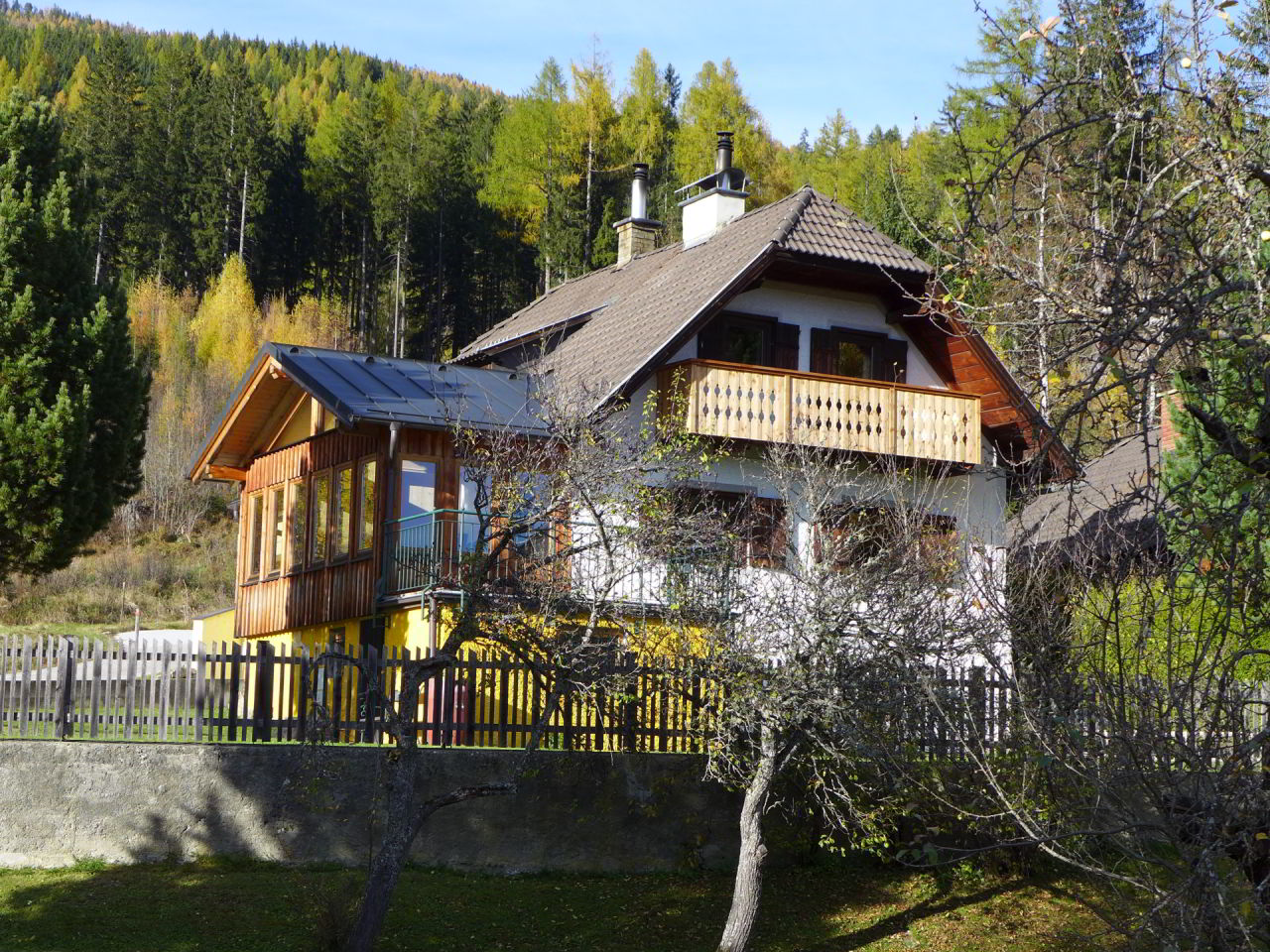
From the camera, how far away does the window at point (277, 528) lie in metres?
24.1

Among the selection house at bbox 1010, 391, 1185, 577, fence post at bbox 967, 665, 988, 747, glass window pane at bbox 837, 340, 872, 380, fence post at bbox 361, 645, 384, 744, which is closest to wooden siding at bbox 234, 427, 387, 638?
fence post at bbox 361, 645, 384, 744

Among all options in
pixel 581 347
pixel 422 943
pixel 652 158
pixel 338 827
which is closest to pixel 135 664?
pixel 338 827

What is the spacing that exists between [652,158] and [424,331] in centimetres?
1150

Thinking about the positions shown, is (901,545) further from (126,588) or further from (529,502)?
(126,588)

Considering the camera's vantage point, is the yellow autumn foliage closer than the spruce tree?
No

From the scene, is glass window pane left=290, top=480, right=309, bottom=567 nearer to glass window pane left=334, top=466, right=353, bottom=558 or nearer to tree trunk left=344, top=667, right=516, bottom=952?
glass window pane left=334, top=466, right=353, bottom=558

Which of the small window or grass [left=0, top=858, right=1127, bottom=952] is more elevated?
the small window

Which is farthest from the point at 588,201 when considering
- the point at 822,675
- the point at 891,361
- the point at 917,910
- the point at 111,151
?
the point at 822,675

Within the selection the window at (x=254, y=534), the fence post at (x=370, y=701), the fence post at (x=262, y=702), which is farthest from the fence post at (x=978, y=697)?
the window at (x=254, y=534)

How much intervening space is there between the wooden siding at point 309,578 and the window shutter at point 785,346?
6.23m

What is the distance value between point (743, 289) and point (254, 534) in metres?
8.83

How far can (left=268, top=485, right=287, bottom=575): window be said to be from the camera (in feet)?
79.0

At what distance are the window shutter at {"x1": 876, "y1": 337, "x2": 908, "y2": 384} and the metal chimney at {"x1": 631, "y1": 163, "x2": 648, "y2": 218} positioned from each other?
837 centimetres

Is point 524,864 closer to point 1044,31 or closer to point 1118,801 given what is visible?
point 1118,801
